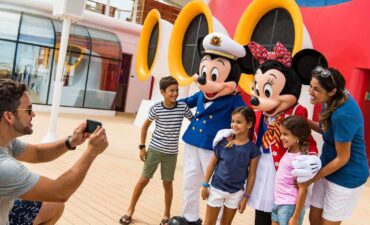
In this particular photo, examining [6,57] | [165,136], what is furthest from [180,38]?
[165,136]

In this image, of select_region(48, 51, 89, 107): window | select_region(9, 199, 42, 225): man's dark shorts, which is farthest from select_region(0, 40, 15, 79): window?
select_region(9, 199, 42, 225): man's dark shorts

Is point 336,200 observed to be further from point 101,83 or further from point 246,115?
point 101,83

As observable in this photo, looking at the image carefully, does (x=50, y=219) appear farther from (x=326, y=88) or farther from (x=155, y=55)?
(x=155, y=55)

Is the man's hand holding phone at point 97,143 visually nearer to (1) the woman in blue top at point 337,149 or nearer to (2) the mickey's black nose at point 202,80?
(1) the woman in blue top at point 337,149

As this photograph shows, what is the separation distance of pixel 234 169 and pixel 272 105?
498 millimetres

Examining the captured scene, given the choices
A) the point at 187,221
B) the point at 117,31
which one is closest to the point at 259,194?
the point at 187,221

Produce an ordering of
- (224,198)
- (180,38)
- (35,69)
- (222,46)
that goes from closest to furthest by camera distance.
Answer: (224,198), (222,46), (180,38), (35,69)

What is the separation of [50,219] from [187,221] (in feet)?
3.88

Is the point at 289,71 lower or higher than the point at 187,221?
higher

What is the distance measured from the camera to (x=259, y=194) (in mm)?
2621

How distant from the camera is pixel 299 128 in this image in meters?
2.33

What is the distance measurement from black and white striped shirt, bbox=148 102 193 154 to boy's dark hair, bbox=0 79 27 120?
5.29 ft

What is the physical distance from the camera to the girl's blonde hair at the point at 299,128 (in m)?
2.33

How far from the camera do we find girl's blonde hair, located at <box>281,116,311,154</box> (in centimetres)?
233
